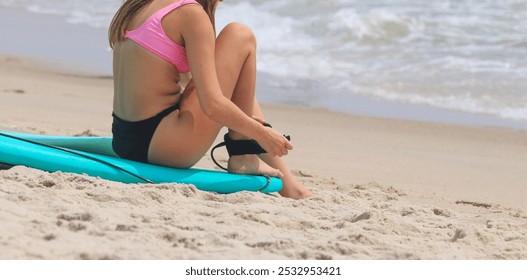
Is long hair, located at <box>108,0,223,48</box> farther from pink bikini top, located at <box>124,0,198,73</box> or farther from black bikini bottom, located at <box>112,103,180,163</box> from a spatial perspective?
black bikini bottom, located at <box>112,103,180,163</box>

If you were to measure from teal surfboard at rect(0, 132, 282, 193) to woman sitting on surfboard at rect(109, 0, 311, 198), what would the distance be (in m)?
0.07

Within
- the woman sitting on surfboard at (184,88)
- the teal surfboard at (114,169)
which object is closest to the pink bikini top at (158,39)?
the woman sitting on surfboard at (184,88)

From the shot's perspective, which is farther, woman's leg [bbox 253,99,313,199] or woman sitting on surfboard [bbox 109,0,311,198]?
woman's leg [bbox 253,99,313,199]

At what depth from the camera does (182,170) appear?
4328 millimetres

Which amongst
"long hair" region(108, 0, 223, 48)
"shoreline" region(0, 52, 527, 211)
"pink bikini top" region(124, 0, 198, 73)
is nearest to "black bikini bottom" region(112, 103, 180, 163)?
"pink bikini top" region(124, 0, 198, 73)

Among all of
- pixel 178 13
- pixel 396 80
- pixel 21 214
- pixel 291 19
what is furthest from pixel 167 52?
pixel 291 19

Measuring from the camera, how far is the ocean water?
342 inches

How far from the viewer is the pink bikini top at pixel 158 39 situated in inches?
159

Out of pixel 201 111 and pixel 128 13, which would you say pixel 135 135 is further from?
pixel 128 13

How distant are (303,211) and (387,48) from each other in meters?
7.00

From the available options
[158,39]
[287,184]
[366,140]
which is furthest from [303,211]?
[366,140]
